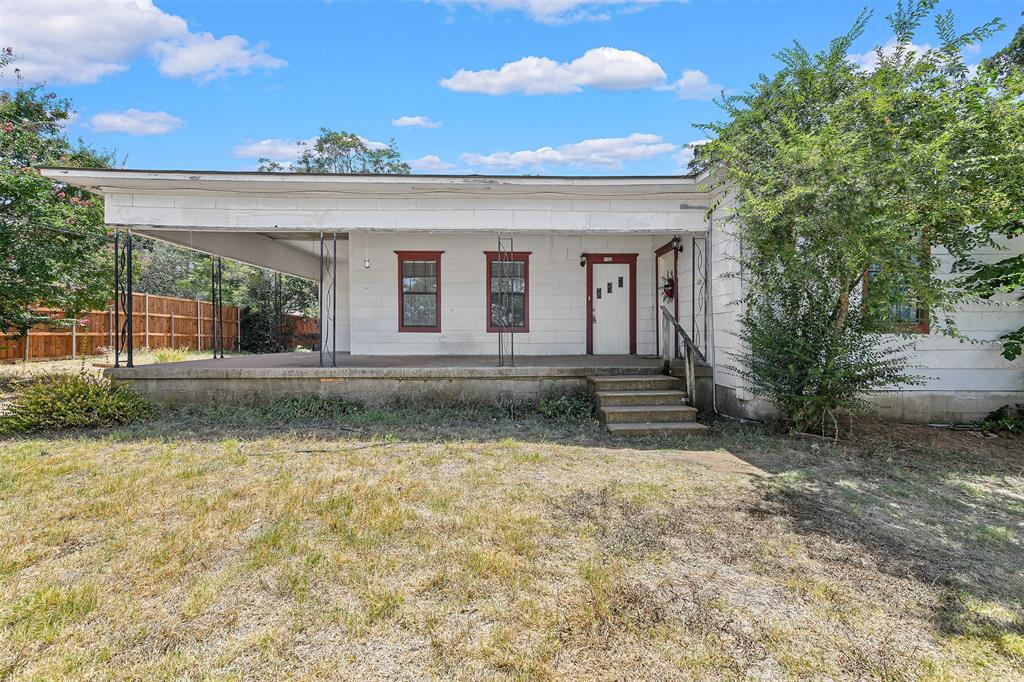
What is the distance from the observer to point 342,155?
94.4 feet

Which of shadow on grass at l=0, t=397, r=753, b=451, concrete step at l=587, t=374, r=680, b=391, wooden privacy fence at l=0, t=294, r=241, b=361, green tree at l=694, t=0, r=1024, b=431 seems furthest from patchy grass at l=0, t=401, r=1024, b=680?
wooden privacy fence at l=0, t=294, r=241, b=361

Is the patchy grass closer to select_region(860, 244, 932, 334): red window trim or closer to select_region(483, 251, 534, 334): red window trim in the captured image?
select_region(860, 244, 932, 334): red window trim

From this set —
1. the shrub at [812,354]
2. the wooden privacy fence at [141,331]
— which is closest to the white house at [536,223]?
the shrub at [812,354]

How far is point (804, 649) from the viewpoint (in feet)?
7.42

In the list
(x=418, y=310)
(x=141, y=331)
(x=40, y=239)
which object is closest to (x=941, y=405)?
(x=418, y=310)

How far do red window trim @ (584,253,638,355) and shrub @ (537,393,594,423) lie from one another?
294cm

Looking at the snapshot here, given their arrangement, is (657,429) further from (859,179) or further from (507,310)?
(507,310)

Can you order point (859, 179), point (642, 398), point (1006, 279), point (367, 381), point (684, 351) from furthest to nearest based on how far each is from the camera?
point (684, 351)
point (367, 381)
point (642, 398)
point (1006, 279)
point (859, 179)

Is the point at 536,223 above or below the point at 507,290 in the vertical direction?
above

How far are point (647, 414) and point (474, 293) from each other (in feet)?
16.2

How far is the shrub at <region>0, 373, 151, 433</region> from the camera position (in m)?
6.22

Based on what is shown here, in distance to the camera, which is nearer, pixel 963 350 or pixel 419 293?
pixel 963 350

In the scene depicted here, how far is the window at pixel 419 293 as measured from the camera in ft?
34.1

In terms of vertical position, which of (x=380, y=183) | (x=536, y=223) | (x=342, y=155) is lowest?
(x=536, y=223)
